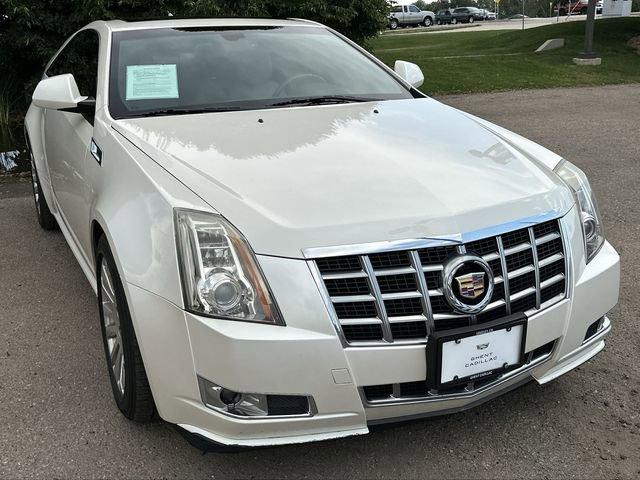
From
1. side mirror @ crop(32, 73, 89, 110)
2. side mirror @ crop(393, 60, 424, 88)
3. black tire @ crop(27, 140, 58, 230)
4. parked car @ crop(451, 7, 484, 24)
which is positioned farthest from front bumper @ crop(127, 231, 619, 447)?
parked car @ crop(451, 7, 484, 24)

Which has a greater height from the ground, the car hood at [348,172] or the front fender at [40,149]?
the car hood at [348,172]

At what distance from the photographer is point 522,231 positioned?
87.7 inches

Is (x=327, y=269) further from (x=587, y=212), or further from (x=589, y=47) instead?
(x=589, y=47)

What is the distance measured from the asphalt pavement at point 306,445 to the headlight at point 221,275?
1.97 ft

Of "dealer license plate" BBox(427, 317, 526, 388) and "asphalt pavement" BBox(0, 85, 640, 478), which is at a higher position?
"dealer license plate" BBox(427, 317, 526, 388)

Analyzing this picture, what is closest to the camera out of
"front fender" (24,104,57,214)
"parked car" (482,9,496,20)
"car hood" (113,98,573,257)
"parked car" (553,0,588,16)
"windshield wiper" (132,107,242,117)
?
"car hood" (113,98,573,257)

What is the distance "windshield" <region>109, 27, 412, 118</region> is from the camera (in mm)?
3115

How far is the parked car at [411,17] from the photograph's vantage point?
170 feet

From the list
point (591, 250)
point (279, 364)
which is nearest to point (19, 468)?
point (279, 364)

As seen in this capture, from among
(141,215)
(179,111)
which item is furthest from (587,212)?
(179,111)

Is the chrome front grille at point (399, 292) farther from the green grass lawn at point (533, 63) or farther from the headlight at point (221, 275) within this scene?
the green grass lawn at point (533, 63)

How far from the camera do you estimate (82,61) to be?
3.90 metres

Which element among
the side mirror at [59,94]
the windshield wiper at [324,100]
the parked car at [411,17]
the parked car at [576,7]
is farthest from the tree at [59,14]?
the parked car at [576,7]

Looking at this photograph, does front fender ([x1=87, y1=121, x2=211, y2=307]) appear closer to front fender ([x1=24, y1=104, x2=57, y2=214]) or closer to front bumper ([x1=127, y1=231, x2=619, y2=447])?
front bumper ([x1=127, y1=231, x2=619, y2=447])
